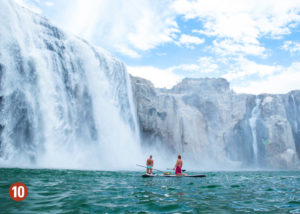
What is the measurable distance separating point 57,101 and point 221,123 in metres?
32.8

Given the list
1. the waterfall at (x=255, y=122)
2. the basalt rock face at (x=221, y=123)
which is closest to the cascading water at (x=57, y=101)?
the basalt rock face at (x=221, y=123)

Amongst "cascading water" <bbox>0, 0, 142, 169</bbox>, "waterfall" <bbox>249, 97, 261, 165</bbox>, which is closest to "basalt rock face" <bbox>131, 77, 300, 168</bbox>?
"waterfall" <bbox>249, 97, 261, 165</bbox>

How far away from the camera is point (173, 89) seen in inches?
2074

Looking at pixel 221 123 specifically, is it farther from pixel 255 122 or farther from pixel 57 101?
pixel 57 101

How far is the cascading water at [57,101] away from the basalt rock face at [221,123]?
9.26 m

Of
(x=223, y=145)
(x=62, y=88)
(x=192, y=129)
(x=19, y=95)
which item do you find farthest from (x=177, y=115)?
(x=19, y=95)

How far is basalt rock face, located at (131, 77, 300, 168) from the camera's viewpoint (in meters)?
38.6

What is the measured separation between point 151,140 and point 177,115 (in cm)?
617

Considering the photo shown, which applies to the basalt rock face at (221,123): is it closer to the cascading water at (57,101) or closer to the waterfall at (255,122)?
the waterfall at (255,122)

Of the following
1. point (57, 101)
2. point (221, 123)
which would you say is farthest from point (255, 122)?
Answer: point (57, 101)

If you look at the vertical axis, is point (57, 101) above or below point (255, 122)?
below

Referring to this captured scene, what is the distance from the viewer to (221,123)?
47.3m

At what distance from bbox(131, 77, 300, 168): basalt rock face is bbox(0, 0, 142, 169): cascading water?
365 inches

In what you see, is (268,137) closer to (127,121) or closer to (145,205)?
(127,121)
